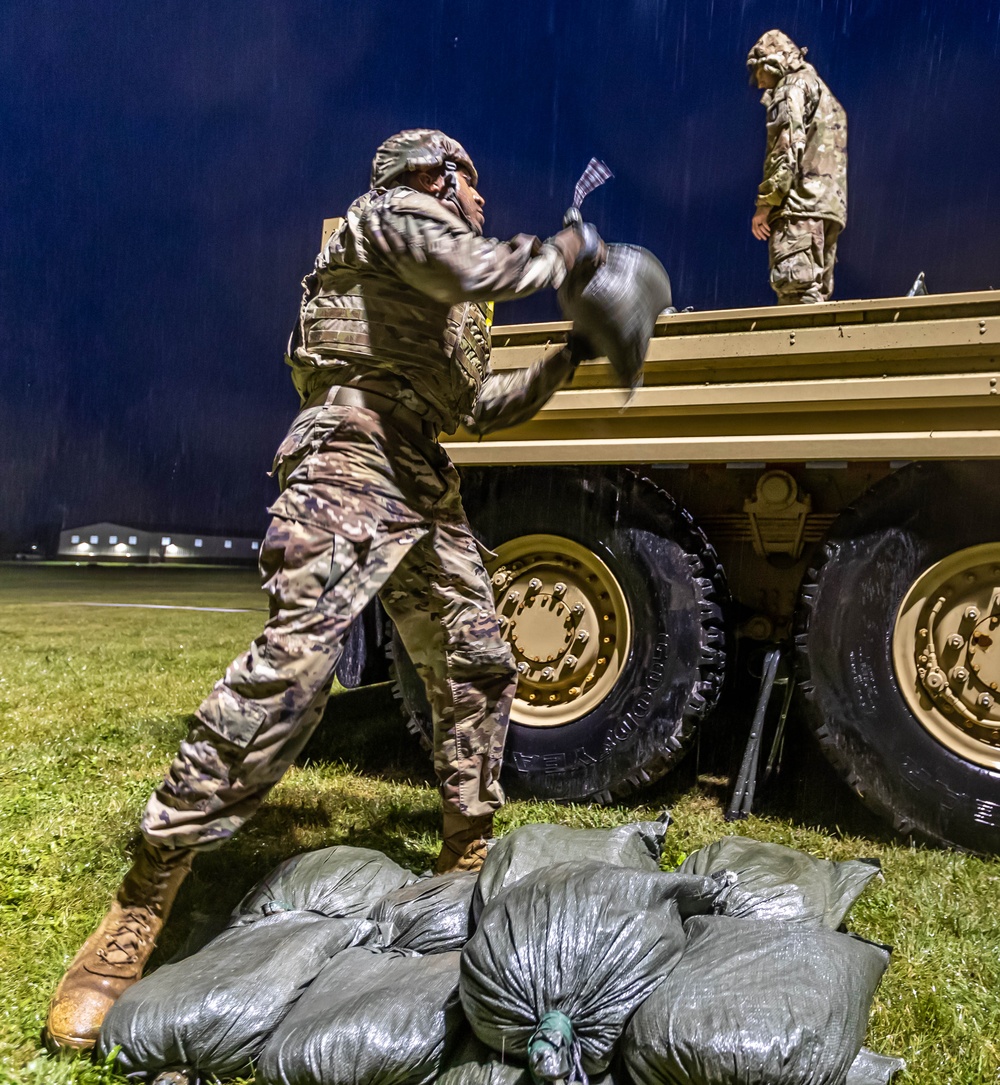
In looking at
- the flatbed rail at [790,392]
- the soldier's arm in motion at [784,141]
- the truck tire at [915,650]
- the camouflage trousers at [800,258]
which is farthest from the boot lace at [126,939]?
the soldier's arm in motion at [784,141]

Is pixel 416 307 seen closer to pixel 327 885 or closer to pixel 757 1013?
pixel 327 885

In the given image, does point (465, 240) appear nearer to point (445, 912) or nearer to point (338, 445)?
point (338, 445)

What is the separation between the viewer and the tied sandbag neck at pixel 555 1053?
1495 millimetres

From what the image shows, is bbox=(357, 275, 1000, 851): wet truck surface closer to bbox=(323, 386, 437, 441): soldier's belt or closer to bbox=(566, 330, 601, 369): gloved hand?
bbox=(566, 330, 601, 369): gloved hand

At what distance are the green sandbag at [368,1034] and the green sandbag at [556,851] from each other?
0.84 ft

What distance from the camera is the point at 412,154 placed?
2.36 meters

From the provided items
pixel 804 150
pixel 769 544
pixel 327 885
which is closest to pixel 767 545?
pixel 769 544

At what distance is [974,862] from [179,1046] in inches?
87.5

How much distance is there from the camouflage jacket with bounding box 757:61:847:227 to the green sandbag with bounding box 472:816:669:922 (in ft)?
13.0

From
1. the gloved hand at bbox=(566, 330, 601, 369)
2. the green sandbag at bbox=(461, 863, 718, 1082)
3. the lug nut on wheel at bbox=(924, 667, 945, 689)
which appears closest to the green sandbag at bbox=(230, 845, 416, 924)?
the green sandbag at bbox=(461, 863, 718, 1082)

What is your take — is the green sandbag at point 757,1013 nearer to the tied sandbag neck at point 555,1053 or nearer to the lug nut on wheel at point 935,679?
the tied sandbag neck at point 555,1053

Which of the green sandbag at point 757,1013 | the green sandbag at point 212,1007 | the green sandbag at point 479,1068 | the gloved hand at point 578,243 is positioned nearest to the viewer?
the green sandbag at point 757,1013

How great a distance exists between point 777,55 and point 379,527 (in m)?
4.39

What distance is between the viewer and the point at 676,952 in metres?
1.75
